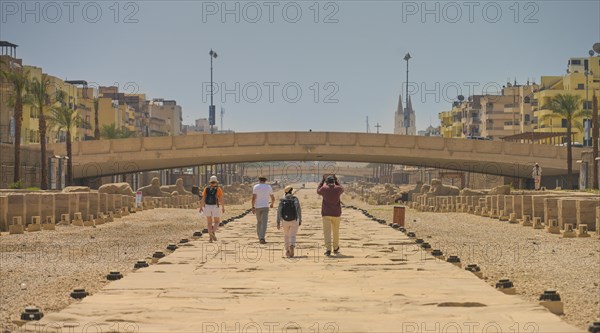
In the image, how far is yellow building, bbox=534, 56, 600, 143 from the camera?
139750 millimetres

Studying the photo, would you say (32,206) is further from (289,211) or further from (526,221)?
(526,221)

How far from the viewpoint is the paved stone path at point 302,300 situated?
37.2 feet

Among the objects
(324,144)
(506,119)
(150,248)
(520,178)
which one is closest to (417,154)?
(324,144)

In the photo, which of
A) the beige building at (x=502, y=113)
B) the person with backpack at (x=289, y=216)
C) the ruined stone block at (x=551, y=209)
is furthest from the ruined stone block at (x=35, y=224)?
the beige building at (x=502, y=113)

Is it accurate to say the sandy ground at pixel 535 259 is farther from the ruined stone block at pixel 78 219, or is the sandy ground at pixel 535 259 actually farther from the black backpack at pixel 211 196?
the ruined stone block at pixel 78 219

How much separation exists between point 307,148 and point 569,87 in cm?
6998

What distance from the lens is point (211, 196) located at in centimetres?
2678

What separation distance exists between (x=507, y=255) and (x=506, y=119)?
153193 mm

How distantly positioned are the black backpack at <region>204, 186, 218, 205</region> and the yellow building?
113293 mm

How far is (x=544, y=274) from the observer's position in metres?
19.9

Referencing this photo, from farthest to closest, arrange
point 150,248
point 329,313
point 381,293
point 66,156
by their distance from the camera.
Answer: point 66,156 → point 150,248 → point 381,293 → point 329,313

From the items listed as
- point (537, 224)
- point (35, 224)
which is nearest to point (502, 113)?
point (537, 224)

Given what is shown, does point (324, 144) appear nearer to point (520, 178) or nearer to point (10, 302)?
point (520, 178)

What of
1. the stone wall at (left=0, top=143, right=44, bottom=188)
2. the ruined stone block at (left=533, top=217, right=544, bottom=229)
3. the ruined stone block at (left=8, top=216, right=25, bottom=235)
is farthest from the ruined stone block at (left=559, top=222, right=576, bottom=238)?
the stone wall at (left=0, top=143, right=44, bottom=188)
